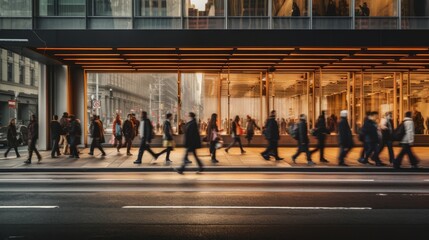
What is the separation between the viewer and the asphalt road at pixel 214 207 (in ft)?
22.2

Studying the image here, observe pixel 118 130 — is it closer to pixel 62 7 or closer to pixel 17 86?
pixel 62 7

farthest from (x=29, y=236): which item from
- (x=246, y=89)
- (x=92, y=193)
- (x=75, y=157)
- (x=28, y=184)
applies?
(x=246, y=89)

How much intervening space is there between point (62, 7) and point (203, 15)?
660 cm

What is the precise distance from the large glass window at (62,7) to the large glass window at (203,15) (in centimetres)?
488

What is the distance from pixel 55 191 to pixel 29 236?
165 inches

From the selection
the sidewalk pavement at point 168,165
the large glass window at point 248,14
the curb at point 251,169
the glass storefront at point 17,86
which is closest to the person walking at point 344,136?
the sidewalk pavement at point 168,165

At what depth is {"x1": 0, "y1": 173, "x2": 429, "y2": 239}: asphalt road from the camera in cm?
677

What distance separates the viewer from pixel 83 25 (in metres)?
21.2

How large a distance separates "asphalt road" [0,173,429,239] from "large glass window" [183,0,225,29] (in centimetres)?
1045

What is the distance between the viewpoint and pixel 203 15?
21.7m

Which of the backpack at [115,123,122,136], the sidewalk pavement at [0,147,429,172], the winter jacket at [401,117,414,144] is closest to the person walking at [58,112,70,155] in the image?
the sidewalk pavement at [0,147,429,172]

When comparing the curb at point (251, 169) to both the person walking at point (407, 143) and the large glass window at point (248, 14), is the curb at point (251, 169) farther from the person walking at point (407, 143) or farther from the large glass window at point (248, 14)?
the large glass window at point (248, 14)

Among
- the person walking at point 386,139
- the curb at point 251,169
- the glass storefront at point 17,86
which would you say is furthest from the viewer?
the glass storefront at point 17,86

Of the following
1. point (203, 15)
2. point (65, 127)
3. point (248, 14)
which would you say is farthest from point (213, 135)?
point (248, 14)
